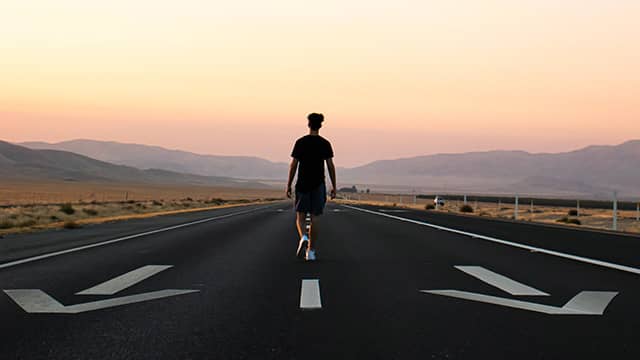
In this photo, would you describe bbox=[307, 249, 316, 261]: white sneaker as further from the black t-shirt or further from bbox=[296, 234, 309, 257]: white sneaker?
the black t-shirt

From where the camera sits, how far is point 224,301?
7.34 metres

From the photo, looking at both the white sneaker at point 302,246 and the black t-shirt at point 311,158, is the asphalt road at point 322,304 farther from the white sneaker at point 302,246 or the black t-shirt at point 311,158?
the black t-shirt at point 311,158

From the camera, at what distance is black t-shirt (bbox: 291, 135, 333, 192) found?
11.4m

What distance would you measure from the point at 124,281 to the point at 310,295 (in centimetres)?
270

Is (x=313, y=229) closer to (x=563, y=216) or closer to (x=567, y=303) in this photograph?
(x=567, y=303)

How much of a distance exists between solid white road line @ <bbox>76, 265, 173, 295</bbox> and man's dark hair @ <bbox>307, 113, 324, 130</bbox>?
328cm

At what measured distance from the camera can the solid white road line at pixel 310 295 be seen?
6980 mm

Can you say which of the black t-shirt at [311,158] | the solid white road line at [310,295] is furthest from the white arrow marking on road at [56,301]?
the black t-shirt at [311,158]

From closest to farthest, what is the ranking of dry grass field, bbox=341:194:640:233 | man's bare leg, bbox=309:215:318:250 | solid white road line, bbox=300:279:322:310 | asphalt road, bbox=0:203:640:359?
asphalt road, bbox=0:203:640:359
solid white road line, bbox=300:279:322:310
man's bare leg, bbox=309:215:318:250
dry grass field, bbox=341:194:640:233

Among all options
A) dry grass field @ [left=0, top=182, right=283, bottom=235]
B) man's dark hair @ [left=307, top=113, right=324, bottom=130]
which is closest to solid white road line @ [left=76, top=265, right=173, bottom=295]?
man's dark hair @ [left=307, top=113, right=324, bottom=130]

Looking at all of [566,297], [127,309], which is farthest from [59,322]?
[566,297]

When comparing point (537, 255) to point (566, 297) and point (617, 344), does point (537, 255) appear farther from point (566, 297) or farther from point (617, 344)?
point (617, 344)

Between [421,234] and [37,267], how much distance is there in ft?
33.7

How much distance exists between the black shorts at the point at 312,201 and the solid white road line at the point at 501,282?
2.39m
